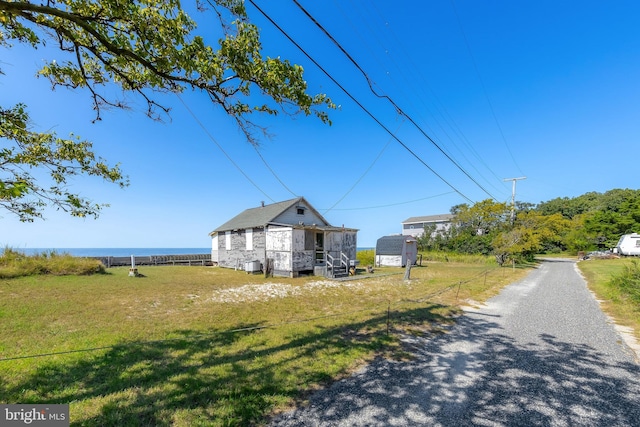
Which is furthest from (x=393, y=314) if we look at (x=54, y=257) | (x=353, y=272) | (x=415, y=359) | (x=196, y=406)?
(x=54, y=257)

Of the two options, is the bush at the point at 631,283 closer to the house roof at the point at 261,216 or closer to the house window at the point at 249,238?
the house roof at the point at 261,216

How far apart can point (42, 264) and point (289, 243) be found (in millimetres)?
13799

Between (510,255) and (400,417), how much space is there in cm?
3098

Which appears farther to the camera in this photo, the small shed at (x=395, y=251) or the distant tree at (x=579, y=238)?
the distant tree at (x=579, y=238)

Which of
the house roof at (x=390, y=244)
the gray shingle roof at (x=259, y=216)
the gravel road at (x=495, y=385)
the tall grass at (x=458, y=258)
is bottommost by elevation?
the tall grass at (x=458, y=258)

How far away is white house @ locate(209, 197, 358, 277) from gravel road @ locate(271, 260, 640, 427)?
12499 millimetres

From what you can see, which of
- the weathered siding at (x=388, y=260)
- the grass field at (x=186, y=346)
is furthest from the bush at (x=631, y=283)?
the weathered siding at (x=388, y=260)

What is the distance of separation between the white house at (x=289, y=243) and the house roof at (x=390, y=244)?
776 cm

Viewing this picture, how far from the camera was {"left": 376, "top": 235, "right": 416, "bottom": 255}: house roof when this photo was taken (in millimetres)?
28195

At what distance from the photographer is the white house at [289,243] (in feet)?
60.8

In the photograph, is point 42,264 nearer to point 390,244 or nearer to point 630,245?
point 390,244

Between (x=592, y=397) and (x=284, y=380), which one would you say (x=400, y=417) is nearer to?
(x=284, y=380)

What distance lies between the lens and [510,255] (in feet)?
90.9

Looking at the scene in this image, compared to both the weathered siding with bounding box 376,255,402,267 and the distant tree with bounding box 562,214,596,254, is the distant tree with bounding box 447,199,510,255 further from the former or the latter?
the distant tree with bounding box 562,214,596,254
